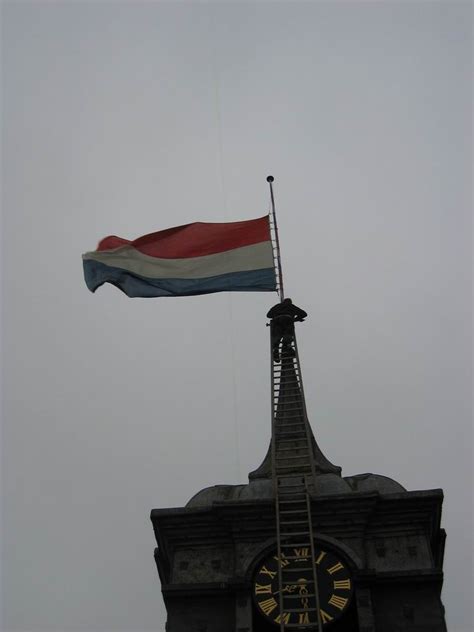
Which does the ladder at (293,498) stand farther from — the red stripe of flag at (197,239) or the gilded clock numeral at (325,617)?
the red stripe of flag at (197,239)

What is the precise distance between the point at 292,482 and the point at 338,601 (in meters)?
4.64

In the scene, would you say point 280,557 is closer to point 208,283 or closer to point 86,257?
point 208,283

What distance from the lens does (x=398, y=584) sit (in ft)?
71.1

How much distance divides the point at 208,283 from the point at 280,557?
9.85 meters

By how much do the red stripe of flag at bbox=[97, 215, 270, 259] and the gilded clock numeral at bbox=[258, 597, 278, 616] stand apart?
1184cm

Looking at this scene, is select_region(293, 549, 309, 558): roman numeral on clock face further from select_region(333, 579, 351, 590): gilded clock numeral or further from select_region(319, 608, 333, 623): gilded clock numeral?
select_region(319, 608, 333, 623): gilded clock numeral

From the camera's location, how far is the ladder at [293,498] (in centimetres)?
2055

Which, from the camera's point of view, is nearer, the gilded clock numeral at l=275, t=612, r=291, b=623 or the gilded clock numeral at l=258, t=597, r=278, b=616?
the gilded clock numeral at l=275, t=612, r=291, b=623

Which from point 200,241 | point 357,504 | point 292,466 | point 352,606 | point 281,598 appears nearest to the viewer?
point 281,598

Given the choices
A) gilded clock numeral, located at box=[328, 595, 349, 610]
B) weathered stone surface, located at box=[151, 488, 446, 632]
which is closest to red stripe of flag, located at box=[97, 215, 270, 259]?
weathered stone surface, located at box=[151, 488, 446, 632]

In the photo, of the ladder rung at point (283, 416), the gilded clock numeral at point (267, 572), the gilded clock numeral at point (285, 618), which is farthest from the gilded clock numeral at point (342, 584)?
the ladder rung at point (283, 416)

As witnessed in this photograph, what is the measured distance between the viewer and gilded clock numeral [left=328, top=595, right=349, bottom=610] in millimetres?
20984

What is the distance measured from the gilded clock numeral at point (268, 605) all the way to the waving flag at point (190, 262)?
10.1 meters

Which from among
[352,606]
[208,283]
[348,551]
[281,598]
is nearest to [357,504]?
[348,551]
